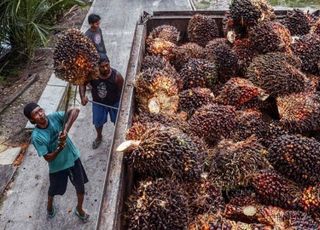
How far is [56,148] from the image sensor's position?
379 cm

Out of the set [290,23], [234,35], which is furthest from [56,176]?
[290,23]

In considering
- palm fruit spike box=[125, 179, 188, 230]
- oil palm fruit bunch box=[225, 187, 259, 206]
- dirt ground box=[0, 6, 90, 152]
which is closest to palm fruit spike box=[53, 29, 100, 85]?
palm fruit spike box=[125, 179, 188, 230]

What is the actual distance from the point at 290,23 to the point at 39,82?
431 cm

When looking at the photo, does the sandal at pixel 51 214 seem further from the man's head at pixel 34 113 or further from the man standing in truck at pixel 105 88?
the man's head at pixel 34 113

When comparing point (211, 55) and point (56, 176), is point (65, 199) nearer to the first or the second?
point (56, 176)

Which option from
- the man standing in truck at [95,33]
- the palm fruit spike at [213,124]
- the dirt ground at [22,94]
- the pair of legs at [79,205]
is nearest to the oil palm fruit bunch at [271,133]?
the palm fruit spike at [213,124]

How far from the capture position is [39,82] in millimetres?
6988

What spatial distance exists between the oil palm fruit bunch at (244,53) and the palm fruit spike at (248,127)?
83 centimetres

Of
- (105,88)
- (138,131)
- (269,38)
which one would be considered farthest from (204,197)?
(105,88)

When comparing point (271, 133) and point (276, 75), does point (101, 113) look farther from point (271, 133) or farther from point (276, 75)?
point (271, 133)

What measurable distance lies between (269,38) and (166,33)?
1190mm

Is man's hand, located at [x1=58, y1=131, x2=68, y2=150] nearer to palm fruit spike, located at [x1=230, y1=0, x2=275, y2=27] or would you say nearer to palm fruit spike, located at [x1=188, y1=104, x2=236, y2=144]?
palm fruit spike, located at [x1=188, y1=104, x2=236, y2=144]

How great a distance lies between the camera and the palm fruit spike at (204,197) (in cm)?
226

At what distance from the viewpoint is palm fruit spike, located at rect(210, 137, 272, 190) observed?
2453 mm
